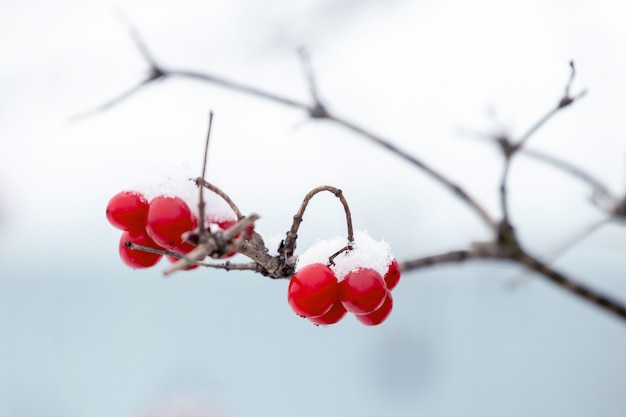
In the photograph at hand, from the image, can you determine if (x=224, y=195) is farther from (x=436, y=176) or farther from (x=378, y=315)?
(x=436, y=176)

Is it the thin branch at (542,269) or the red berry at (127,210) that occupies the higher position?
the thin branch at (542,269)

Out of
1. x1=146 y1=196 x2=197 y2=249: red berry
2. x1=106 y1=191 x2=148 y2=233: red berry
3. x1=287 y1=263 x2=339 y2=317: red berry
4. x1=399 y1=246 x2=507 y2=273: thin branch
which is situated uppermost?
x1=399 y1=246 x2=507 y2=273: thin branch

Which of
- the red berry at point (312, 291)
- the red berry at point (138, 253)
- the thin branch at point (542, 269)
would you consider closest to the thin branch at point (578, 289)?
the thin branch at point (542, 269)

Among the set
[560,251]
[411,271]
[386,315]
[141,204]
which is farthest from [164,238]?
[560,251]

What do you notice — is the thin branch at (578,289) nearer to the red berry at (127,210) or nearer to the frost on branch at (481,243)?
the frost on branch at (481,243)

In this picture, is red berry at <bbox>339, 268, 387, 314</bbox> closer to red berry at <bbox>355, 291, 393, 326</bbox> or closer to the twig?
red berry at <bbox>355, 291, 393, 326</bbox>

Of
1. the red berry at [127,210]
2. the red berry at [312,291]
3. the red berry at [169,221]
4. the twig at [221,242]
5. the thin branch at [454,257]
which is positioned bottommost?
the twig at [221,242]

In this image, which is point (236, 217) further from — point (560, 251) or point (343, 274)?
point (560, 251)

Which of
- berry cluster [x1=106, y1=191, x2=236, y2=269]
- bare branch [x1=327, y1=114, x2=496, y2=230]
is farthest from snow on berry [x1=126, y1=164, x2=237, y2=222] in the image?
bare branch [x1=327, y1=114, x2=496, y2=230]
